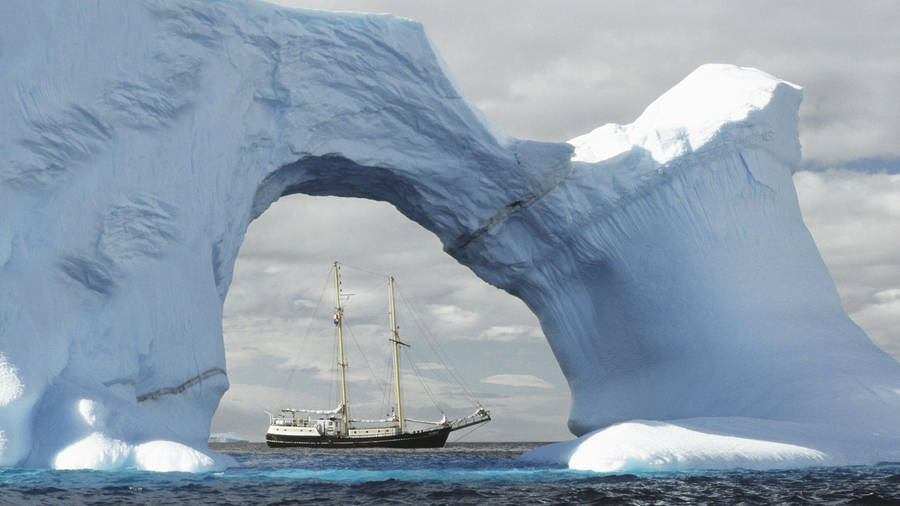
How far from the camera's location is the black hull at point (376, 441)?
4494 cm

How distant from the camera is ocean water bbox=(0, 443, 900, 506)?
29.2 ft

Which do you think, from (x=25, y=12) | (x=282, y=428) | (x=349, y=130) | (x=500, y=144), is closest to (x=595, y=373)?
(x=500, y=144)

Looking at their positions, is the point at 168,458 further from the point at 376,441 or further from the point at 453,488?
the point at 376,441

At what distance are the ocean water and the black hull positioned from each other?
33.0 m

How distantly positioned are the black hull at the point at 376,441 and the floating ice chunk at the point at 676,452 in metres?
32.2

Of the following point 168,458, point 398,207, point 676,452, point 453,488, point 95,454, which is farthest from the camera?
point 398,207

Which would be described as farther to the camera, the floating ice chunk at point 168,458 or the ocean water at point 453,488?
the floating ice chunk at point 168,458

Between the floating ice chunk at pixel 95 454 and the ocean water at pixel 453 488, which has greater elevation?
the floating ice chunk at pixel 95 454

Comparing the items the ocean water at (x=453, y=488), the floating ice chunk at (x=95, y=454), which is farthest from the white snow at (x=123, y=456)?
the ocean water at (x=453, y=488)

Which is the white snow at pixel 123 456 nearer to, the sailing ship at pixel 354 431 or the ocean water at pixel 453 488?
the ocean water at pixel 453 488

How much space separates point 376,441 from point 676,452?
1385 inches

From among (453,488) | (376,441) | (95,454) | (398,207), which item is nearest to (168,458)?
(95,454)

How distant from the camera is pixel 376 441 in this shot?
46.2 m

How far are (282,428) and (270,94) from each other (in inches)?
1326
